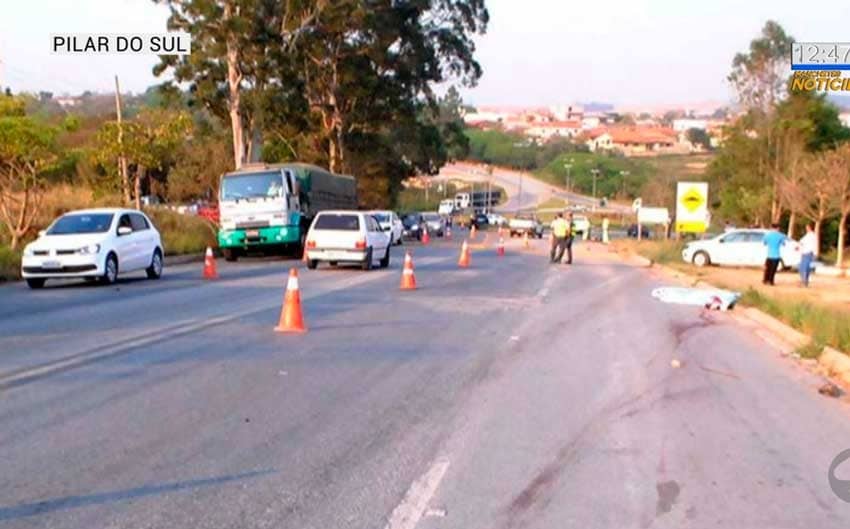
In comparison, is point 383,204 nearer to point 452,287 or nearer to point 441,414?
point 452,287

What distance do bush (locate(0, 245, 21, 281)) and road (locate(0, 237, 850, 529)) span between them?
7.92 m

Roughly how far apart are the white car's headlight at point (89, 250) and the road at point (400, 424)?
4.58 m

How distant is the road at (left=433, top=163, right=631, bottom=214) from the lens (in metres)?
142

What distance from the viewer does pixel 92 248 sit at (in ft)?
73.4

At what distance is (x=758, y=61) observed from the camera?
6900 centimetres

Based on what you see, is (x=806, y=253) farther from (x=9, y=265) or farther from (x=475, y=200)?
(x=475, y=200)

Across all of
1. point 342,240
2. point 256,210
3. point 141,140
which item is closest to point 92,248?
point 342,240

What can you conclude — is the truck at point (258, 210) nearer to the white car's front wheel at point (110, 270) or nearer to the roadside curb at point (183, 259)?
the roadside curb at point (183, 259)

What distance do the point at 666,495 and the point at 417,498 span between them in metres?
1.63

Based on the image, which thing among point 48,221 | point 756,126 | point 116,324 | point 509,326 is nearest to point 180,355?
point 116,324

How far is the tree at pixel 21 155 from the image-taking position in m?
27.1

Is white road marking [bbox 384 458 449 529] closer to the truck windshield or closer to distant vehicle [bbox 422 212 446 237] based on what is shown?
the truck windshield

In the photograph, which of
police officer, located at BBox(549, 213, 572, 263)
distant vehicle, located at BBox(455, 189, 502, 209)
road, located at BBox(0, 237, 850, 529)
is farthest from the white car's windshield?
distant vehicle, located at BBox(455, 189, 502, 209)

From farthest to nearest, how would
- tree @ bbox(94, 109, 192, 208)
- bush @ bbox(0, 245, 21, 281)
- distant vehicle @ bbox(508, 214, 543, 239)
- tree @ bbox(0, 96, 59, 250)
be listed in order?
distant vehicle @ bbox(508, 214, 543, 239)
tree @ bbox(94, 109, 192, 208)
tree @ bbox(0, 96, 59, 250)
bush @ bbox(0, 245, 21, 281)
